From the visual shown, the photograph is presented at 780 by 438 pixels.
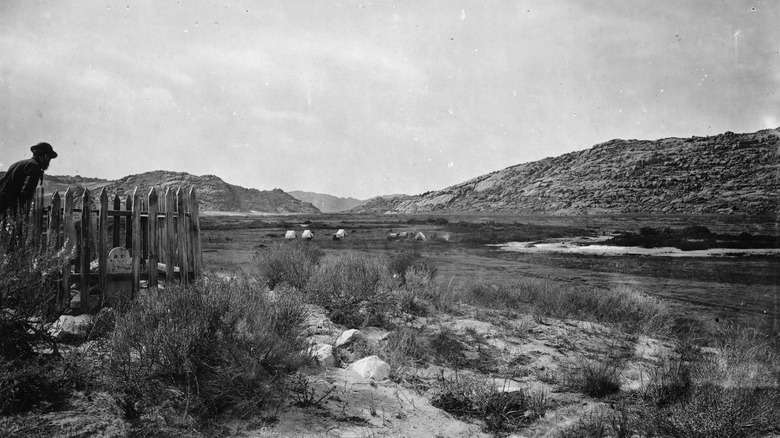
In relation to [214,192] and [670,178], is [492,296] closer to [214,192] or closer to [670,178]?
[670,178]

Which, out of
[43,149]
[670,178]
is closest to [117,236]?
[43,149]

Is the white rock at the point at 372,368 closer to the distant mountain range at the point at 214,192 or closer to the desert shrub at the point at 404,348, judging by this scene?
the desert shrub at the point at 404,348

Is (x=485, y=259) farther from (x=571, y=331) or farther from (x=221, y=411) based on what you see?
(x=221, y=411)

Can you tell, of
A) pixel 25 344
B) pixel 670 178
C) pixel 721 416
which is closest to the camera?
pixel 721 416

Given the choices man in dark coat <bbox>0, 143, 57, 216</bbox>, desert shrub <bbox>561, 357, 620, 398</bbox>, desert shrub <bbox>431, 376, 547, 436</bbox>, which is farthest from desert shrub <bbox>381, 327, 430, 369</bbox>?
man in dark coat <bbox>0, 143, 57, 216</bbox>

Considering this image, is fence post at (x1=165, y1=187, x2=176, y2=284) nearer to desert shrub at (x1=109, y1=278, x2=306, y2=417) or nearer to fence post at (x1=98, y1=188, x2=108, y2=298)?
fence post at (x1=98, y1=188, x2=108, y2=298)

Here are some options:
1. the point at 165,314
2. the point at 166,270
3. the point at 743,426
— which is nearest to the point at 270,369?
the point at 165,314
